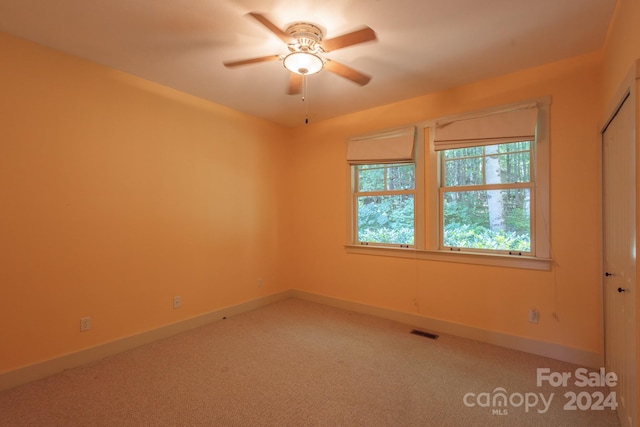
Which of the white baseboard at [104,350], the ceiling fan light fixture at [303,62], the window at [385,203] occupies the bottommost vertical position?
the white baseboard at [104,350]

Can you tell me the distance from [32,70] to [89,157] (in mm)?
730

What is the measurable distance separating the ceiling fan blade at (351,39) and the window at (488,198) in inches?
73.6

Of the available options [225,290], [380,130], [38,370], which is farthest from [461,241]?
[38,370]

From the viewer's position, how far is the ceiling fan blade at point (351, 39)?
176cm

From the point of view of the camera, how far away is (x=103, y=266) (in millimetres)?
2719

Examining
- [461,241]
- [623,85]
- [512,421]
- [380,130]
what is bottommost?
[512,421]

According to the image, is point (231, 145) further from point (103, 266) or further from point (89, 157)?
point (103, 266)

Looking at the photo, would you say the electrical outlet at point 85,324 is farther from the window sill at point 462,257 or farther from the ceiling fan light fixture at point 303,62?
the window sill at point 462,257

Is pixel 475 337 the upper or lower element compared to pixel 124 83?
lower

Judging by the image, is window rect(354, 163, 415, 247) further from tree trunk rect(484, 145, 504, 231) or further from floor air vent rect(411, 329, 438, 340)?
floor air vent rect(411, 329, 438, 340)

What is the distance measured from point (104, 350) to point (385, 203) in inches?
130

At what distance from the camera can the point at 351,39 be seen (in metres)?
1.89

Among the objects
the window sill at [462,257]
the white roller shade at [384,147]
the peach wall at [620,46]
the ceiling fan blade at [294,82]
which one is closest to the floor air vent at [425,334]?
the window sill at [462,257]

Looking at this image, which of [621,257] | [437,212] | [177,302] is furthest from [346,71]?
[177,302]
